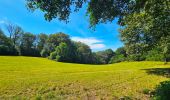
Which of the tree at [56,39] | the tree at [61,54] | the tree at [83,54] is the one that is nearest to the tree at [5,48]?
the tree at [61,54]

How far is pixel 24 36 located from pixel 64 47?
89.8 ft

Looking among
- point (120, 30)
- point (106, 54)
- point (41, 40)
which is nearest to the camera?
point (120, 30)

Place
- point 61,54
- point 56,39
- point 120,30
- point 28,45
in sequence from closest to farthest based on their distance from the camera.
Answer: point 120,30 → point 61,54 → point 28,45 → point 56,39

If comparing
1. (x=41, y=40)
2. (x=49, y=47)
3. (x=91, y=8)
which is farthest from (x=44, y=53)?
(x=91, y=8)

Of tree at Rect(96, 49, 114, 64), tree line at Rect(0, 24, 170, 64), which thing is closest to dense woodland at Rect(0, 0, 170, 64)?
tree line at Rect(0, 24, 170, 64)

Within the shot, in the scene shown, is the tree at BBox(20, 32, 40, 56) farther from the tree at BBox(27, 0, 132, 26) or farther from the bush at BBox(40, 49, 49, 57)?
the tree at BBox(27, 0, 132, 26)

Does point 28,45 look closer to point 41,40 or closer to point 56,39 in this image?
point 41,40

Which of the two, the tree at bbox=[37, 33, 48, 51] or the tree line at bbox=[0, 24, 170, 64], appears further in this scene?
the tree at bbox=[37, 33, 48, 51]

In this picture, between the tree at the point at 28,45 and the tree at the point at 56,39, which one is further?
the tree at the point at 56,39

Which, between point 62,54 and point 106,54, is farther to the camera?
point 106,54

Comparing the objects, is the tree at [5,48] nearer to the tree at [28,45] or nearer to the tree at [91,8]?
the tree at [28,45]

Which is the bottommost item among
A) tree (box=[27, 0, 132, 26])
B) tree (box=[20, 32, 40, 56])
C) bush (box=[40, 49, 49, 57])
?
tree (box=[27, 0, 132, 26])

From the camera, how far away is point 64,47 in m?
91.8

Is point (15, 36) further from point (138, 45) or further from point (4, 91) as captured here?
point (4, 91)
